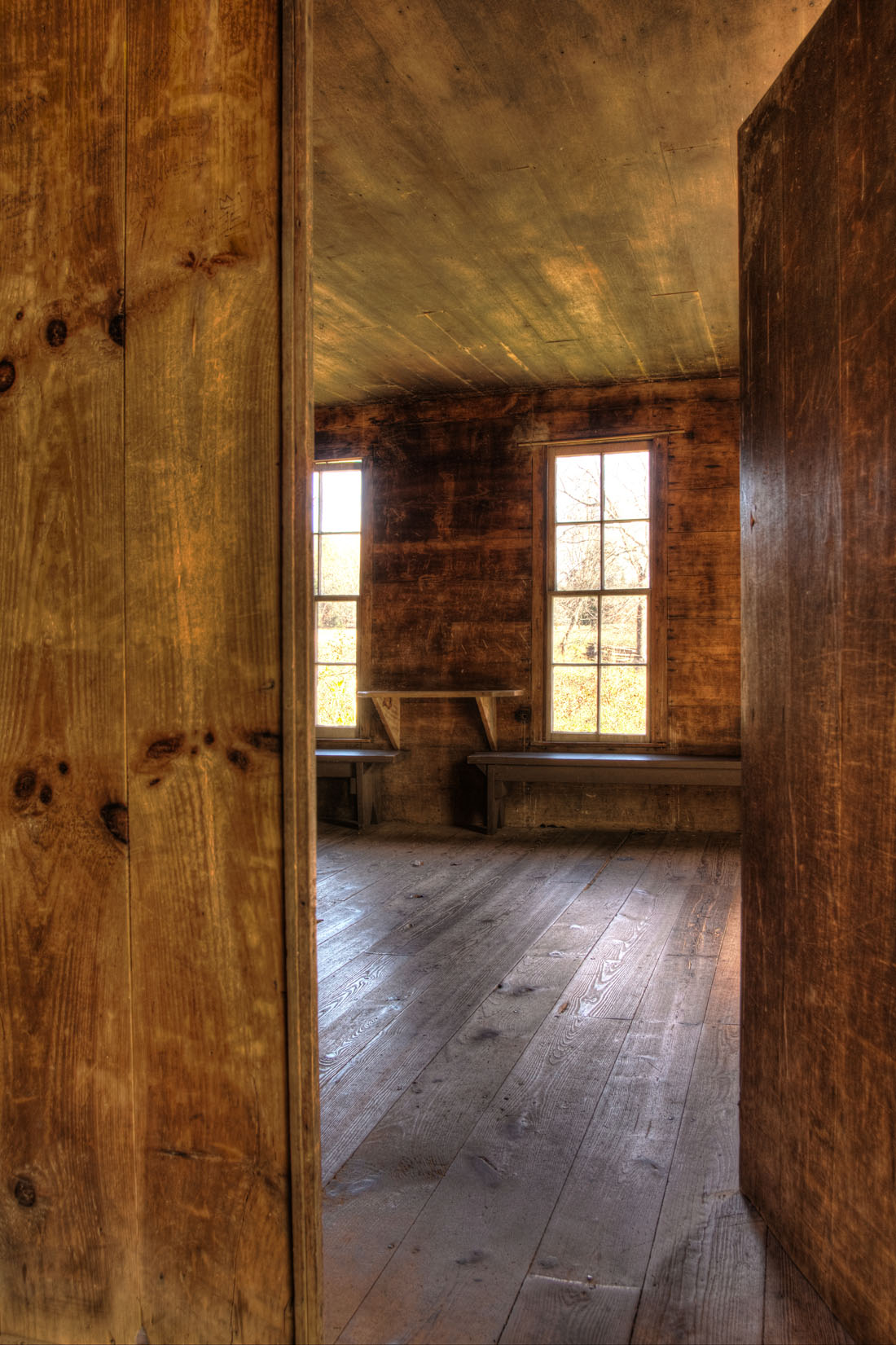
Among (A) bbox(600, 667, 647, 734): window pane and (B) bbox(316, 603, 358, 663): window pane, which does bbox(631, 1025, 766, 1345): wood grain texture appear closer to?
(A) bbox(600, 667, 647, 734): window pane

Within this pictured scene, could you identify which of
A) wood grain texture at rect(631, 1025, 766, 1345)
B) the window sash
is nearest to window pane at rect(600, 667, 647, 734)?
the window sash

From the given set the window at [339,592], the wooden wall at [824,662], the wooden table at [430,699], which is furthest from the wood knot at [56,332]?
the window at [339,592]

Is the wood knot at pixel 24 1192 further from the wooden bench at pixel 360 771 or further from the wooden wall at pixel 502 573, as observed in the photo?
the wooden wall at pixel 502 573

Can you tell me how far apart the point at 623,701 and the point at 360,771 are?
182 centimetres

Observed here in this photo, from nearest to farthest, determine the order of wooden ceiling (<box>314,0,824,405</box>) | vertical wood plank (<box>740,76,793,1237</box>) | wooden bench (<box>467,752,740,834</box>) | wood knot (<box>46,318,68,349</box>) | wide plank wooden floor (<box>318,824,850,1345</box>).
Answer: wood knot (<box>46,318,68,349</box>)
wide plank wooden floor (<box>318,824,850,1345</box>)
vertical wood plank (<box>740,76,793,1237</box>)
wooden ceiling (<box>314,0,824,405</box>)
wooden bench (<box>467,752,740,834</box>)

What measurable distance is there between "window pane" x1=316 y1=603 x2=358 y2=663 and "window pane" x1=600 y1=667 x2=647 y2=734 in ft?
5.96

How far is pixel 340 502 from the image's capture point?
650cm

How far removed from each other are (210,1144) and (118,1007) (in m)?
0.23

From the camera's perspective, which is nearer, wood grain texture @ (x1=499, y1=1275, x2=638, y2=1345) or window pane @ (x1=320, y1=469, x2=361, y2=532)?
wood grain texture @ (x1=499, y1=1275, x2=638, y2=1345)

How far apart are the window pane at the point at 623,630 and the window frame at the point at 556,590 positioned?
56 mm

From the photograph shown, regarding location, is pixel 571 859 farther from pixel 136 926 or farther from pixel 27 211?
pixel 27 211

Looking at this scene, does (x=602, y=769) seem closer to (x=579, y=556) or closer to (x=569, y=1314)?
(x=579, y=556)

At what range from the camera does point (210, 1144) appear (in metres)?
1.25

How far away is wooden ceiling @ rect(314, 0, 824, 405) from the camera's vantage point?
266cm
